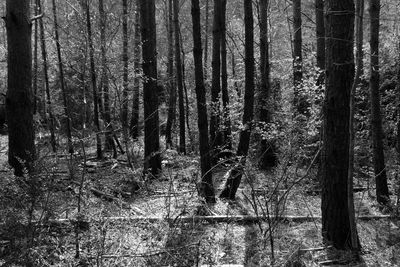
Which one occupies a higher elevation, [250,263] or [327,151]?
[327,151]

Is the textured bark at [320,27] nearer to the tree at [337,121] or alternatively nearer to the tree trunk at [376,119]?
the tree trunk at [376,119]

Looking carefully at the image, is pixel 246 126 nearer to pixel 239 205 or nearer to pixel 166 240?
pixel 239 205

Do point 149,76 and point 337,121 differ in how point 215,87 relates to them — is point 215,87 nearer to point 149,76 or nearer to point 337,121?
point 149,76

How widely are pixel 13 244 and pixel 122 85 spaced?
35.6 feet

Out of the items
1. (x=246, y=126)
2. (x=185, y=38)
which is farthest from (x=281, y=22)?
(x=246, y=126)

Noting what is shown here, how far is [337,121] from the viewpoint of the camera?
19.3 feet

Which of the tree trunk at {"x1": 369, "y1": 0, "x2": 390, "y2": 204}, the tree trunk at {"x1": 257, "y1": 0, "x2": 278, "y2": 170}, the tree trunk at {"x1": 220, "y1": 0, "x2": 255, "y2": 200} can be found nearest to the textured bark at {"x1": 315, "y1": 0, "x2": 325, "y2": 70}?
the tree trunk at {"x1": 257, "y1": 0, "x2": 278, "y2": 170}

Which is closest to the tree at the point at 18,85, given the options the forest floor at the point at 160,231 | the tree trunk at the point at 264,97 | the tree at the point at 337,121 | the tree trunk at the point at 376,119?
the forest floor at the point at 160,231

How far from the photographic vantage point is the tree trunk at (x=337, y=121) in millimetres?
5699

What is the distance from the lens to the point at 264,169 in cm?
1248

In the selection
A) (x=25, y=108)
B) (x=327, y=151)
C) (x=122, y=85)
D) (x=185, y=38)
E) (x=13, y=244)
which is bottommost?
(x=13, y=244)

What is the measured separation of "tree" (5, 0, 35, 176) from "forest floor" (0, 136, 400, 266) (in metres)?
0.78

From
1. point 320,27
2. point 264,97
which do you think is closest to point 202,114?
point 264,97

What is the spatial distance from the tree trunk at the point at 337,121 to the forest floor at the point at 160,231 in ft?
1.24
